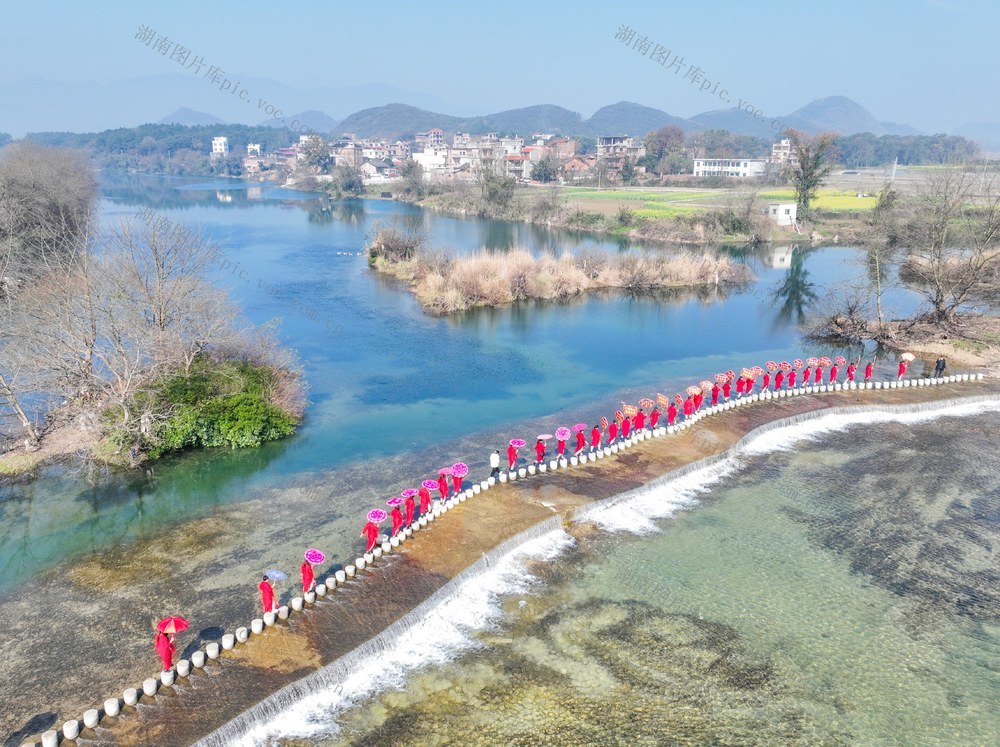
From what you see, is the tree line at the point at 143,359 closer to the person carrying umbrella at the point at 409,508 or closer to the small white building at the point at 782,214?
the person carrying umbrella at the point at 409,508

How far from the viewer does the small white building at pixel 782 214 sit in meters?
80.4

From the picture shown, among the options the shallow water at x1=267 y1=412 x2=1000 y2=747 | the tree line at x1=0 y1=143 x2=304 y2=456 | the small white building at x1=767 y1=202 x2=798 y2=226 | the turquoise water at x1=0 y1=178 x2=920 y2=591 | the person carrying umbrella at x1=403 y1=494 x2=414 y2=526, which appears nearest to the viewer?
the shallow water at x1=267 y1=412 x2=1000 y2=747

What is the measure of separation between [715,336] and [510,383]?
1573cm

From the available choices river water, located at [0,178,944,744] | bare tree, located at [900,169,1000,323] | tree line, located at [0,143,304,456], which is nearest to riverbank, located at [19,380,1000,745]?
river water, located at [0,178,944,744]

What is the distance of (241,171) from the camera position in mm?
185750

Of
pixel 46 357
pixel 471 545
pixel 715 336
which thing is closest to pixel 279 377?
pixel 46 357

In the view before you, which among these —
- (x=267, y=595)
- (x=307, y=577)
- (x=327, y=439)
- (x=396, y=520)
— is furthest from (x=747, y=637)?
(x=327, y=439)

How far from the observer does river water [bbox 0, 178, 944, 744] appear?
1633 centimetres

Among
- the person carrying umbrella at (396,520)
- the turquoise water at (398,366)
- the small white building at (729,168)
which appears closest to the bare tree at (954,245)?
the turquoise water at (398,366)

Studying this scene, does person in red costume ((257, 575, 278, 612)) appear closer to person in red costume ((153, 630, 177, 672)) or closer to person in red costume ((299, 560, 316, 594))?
person in red costume ((299, 560, 316, 594))

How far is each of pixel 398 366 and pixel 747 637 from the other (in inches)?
906

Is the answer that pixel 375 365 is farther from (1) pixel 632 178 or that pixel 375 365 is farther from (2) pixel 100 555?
Answer: (1) pixel 632 178

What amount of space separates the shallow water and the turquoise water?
6397 millimetres

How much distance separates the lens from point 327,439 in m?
26.5
